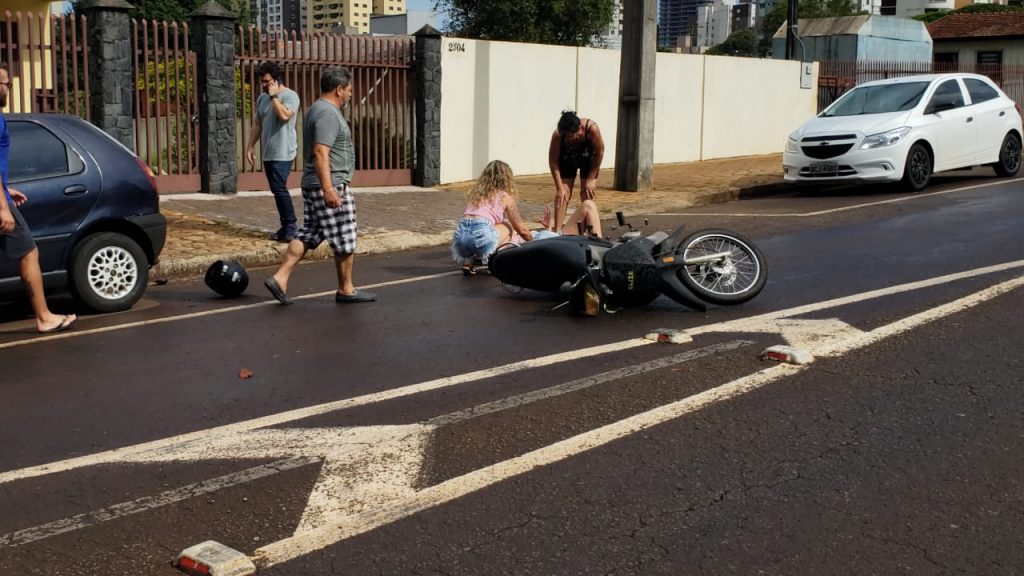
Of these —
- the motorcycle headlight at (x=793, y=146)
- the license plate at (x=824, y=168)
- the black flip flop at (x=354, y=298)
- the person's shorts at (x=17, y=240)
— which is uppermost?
the motorcycle headlight at (x=793, y=146)

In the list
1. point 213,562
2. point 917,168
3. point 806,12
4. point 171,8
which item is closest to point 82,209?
point 213,562

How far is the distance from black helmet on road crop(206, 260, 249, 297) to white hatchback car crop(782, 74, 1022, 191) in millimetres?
9582

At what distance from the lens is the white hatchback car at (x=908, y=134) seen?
52.0ft

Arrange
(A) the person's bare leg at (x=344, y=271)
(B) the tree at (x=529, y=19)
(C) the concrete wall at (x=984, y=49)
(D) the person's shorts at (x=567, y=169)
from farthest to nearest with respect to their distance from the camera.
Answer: (C) the concrete wall at (x=984, y=49) < (B) the tree at (x=529, y=19) < (D) the person's shorts at (x=567, y=169) < (A) the person's bare leg at (x=344, y=271)

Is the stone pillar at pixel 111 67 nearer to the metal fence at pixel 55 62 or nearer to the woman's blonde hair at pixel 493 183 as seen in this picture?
the metal fence at pixel 55 62

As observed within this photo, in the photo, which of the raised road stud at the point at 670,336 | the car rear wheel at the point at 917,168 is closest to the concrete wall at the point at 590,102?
the car rear wheel at the point at 917,168

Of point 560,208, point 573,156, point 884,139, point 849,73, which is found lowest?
point 560,208

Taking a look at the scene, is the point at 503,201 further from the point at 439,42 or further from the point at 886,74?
the point at 886,74

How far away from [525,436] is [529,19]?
41.2 metres

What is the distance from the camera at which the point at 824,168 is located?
53.1ft

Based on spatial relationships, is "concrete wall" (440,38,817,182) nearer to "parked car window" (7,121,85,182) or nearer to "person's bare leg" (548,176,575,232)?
"person's bare leg" (548,176,575,232)

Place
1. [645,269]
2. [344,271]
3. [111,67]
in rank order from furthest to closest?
[111,67] < [344,271] < [645,269]

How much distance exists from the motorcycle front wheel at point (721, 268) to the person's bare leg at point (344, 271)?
2.55 metres

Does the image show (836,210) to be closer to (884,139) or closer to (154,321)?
(884,139)
